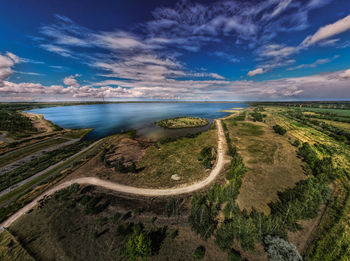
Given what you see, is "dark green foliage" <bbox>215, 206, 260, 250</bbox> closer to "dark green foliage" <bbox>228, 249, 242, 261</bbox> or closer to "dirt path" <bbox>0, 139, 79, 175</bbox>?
"dark green foliage" <bbox>228, 249, 242, 261</bbox>

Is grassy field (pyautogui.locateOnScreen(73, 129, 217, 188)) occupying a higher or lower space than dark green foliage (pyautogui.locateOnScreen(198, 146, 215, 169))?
lower

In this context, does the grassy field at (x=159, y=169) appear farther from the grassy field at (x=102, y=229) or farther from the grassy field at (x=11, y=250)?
the grassy field at (x=11, y=250)

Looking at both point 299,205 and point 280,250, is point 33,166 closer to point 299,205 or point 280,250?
point 280,250

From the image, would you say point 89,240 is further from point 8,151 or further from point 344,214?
point 8,151

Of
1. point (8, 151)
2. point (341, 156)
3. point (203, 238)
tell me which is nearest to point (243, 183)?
point (203, 238)

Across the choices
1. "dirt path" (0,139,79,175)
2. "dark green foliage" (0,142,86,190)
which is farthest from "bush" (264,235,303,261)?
"dirt path" (0,139,79,175)

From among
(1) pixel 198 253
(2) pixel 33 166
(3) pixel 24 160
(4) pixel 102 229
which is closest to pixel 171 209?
(1) pixel 198 253

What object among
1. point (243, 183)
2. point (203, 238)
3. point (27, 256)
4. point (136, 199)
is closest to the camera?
point (27, 256)
